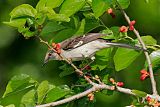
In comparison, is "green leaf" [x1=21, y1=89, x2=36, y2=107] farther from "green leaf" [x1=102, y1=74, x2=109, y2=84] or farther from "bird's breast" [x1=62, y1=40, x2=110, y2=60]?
"bird's breast" [x1=62, y1=40, x2=110, y2=60]

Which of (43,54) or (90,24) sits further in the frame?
(43,54)

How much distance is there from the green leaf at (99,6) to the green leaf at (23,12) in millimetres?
476

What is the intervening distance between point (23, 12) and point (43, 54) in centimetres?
664

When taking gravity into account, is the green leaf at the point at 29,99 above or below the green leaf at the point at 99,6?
below

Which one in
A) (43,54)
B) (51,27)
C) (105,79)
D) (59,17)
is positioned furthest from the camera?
(43,54)

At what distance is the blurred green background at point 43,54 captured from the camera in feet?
34.0

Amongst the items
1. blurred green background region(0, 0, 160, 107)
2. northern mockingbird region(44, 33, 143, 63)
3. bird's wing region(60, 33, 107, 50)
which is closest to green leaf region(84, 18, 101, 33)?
northern mockingbird region(44, 33, 143, 63)

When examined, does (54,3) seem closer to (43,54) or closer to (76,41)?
(76,41)

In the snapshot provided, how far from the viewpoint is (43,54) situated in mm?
11258

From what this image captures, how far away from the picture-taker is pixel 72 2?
189 inches

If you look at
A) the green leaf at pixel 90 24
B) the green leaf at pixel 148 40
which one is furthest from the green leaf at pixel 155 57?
the green leaf at pixel 90 24

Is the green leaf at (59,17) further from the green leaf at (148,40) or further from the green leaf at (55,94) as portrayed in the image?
the green leaf at (148,40)

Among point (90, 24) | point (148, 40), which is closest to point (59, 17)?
point (90, 24)

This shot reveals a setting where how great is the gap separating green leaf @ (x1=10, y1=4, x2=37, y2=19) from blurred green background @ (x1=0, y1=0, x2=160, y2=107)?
512 cm
